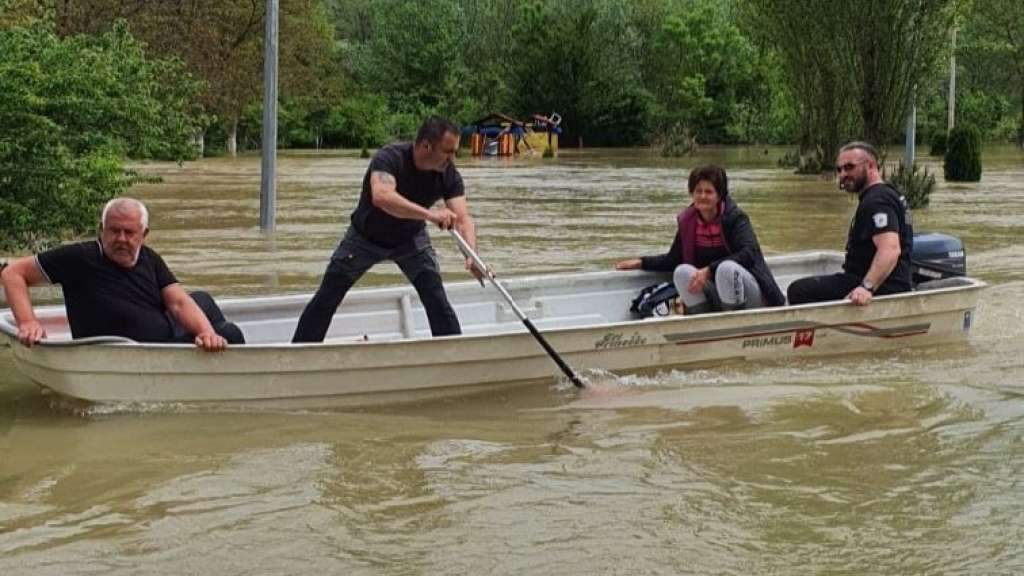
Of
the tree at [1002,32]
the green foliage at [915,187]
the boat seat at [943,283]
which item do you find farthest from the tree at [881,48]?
the tree at [1002,32]

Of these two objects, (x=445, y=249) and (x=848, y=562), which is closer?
(x=848, y=562)

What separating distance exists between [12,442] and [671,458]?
3399 millimetres

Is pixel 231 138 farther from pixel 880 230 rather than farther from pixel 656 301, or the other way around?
pixel 880 230

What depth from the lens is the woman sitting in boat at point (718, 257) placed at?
9805mm

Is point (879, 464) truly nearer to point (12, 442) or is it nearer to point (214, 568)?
point (214, 568)

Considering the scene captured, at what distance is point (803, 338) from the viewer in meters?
9.81

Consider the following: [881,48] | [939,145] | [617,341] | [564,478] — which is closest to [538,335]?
[617,341]

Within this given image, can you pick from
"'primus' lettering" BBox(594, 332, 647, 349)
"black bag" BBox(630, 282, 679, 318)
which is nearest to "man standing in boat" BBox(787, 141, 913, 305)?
"black bag" BBox(630, 282, 679, 318)

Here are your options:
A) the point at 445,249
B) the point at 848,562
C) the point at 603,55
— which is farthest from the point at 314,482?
the point at 603,55

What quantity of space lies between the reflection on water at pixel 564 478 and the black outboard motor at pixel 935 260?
55cm

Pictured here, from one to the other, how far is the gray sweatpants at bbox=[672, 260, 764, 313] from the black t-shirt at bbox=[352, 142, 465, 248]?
2026 mm

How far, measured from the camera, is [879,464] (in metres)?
7.26

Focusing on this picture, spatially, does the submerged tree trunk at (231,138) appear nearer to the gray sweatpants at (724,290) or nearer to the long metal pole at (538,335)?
the gray sweatpants at (724,290)

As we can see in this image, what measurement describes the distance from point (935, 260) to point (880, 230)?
1.43 meters
